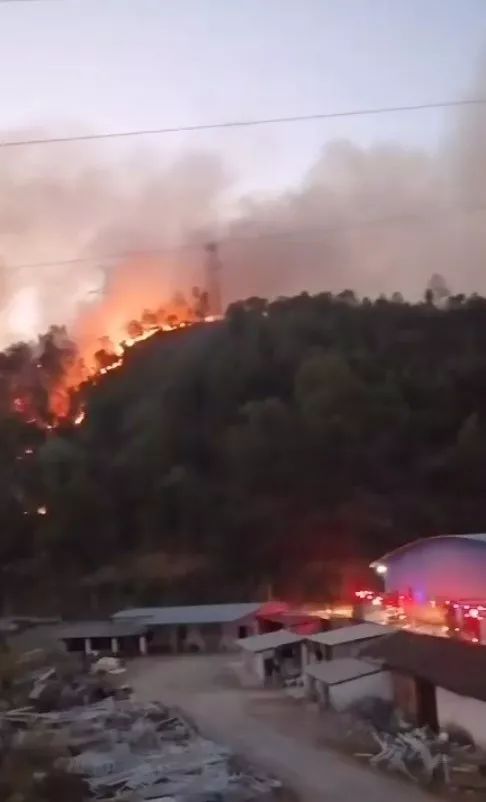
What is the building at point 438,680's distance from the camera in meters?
12.1

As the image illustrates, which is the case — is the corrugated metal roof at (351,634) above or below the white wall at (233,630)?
above

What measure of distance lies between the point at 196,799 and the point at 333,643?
6.98 meters

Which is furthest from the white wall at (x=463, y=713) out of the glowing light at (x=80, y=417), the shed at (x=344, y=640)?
the glowing light at (x=80, y=417)

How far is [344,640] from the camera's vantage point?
16.9m

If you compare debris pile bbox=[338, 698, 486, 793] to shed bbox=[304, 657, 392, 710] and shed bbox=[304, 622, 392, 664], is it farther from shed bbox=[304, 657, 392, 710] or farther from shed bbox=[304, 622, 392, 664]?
shed bbox=[304, 622, 392, 664]

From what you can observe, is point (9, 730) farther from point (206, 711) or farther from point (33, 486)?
point (33, 486)

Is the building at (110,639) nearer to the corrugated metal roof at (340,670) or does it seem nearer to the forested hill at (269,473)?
the forested hill at (269,473)

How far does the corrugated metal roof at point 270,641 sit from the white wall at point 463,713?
240 inches

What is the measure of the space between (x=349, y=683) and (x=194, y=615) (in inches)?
381

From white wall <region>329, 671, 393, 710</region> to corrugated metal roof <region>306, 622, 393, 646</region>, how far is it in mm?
1873

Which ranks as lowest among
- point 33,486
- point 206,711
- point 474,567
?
point 206,711

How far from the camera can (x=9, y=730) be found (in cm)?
1305

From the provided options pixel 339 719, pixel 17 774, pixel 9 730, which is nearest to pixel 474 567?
pixel 339 719

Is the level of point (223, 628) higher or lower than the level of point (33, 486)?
lower
